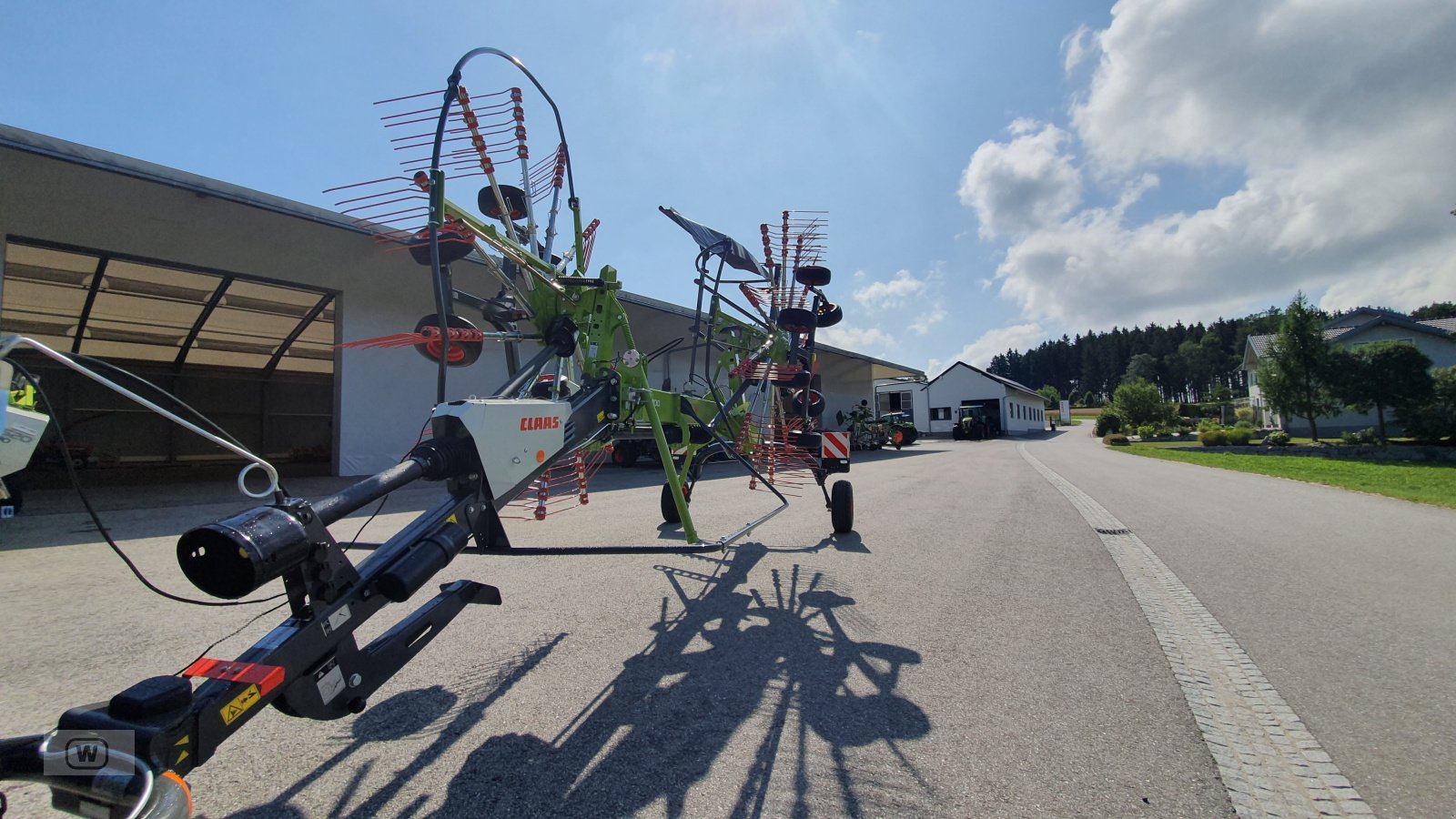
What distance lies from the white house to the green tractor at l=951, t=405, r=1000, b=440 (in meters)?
4.62

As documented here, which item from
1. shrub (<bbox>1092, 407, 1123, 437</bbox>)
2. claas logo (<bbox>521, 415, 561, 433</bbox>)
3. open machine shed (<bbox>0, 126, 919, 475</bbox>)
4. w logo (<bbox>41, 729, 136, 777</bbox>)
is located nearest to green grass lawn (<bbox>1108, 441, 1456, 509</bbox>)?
claas logo (<bbox>521, 415, 561, 433</bbox>)

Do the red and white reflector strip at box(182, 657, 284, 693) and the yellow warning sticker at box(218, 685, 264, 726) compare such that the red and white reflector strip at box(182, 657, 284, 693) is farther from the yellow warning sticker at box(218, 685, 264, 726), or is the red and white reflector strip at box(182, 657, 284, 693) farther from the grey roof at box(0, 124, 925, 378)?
the grey roof at box(0, 124, 925, 378)

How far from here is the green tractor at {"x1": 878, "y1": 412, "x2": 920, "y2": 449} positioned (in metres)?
33.7

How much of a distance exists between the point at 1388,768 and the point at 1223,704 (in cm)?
59

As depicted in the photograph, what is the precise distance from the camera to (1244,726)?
2.71 m

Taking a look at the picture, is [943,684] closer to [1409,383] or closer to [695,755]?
[695,755]

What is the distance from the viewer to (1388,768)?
237 centimetres

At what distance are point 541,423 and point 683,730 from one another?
160 centimetres

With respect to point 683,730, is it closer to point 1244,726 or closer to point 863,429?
point 1244,726

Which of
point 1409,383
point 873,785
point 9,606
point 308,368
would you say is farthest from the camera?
point 1409,383

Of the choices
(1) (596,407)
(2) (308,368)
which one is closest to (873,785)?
(1) (596,407)

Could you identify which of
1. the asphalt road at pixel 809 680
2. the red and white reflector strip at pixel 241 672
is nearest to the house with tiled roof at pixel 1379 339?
the asphalt road at pixel 809 680

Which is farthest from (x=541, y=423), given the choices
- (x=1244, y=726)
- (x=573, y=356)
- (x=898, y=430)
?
(x=898, y=430)

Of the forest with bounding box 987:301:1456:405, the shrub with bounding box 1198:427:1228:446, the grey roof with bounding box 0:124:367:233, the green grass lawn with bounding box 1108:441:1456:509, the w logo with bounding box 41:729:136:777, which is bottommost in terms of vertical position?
the green grass lawn with bounding box 1108:441:1456:509
